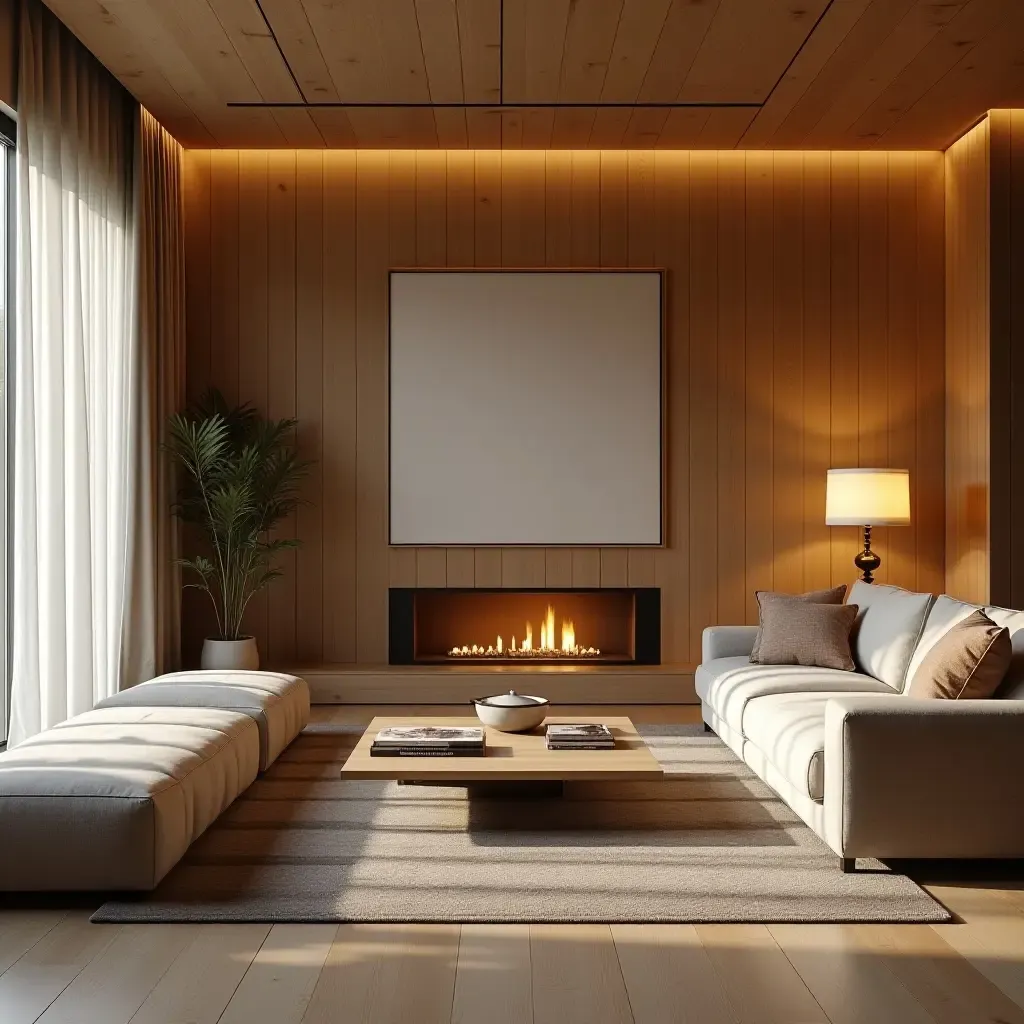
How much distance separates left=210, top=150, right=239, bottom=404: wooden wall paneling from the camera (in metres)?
6.24

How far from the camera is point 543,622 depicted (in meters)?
6.50

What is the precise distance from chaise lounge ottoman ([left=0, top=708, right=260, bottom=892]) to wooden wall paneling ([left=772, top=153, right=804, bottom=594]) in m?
3.95

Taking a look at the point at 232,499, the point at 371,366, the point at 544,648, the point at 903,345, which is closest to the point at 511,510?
the point at 544,648

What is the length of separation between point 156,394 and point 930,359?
14.3 ft

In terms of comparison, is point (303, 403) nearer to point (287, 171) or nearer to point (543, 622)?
point (287, 171)

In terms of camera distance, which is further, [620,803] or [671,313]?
[671,313]

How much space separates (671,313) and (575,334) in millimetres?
572

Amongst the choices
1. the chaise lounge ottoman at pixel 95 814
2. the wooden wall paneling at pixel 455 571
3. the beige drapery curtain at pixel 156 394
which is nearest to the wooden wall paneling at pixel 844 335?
the wooden wall paneling at pixel 455 571

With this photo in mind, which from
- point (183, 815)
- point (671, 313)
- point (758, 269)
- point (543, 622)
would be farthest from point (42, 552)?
point (758, 269)

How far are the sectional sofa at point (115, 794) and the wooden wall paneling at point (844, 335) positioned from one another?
3.78 metres

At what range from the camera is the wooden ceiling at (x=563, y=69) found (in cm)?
444

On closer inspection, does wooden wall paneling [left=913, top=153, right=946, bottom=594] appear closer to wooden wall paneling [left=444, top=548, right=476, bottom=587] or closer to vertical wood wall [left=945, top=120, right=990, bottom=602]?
vertical wood wall [left=945, top=120, right=990, bottom=602]

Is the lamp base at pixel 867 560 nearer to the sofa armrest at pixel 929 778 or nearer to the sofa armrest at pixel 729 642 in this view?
the sofa armrest at pixel 729 642

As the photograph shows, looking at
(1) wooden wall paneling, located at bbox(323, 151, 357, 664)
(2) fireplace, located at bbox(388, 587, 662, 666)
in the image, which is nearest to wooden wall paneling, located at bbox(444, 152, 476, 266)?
(1) wooden wall paneling, located at bbox(323, 151, 357, 664)
